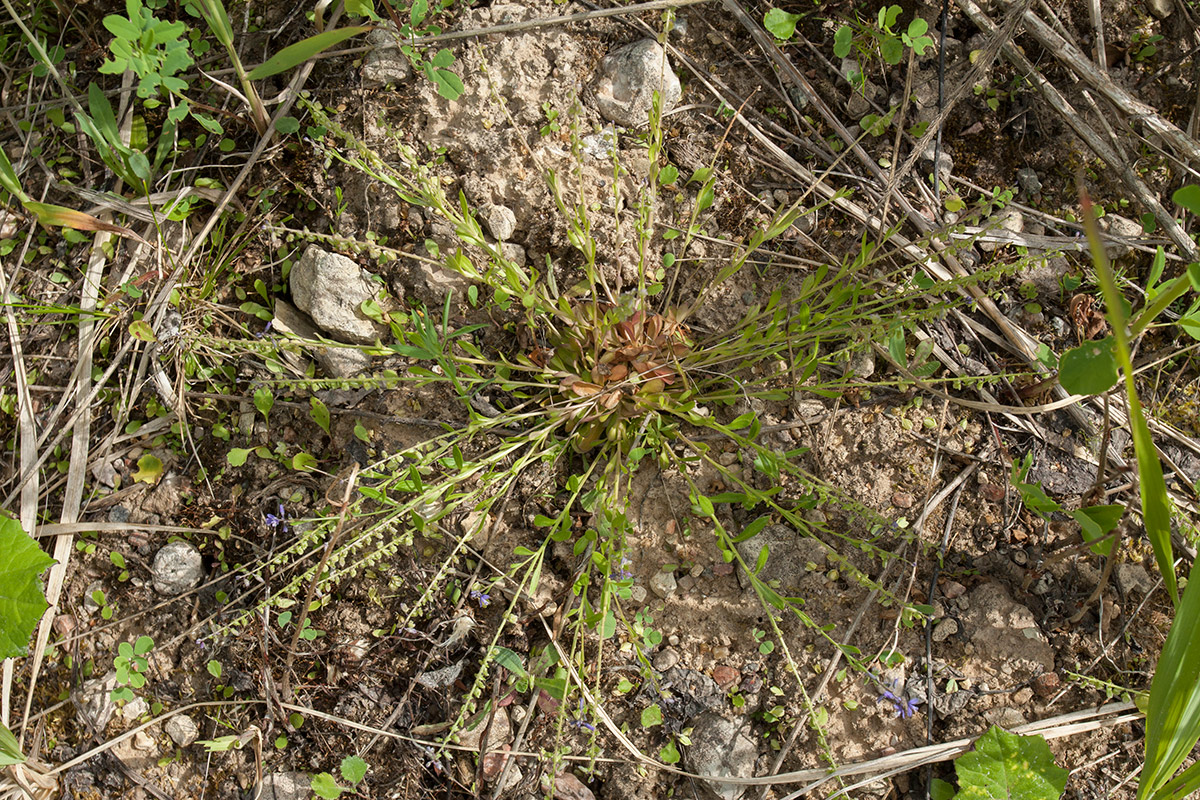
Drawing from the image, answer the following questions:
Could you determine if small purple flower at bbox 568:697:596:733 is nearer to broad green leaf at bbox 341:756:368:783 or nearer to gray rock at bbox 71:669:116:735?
broad green leaf at bbox 341:756:368:783

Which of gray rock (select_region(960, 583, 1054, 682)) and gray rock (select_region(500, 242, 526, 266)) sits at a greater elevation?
gray rock (select_region(500, 242, 526, 266))

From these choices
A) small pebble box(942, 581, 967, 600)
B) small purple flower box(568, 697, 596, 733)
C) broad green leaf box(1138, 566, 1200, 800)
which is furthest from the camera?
small pebble box(942, 581, 967, 600)

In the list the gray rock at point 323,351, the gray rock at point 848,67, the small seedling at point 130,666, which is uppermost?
the gray rock at point 848,67

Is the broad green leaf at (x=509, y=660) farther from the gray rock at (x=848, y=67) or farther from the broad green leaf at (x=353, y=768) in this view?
the gray rock at (x=848, y=67)

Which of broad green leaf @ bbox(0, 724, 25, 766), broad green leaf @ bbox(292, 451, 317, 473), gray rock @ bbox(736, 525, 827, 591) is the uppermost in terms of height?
gray rock @ bbox(736, 525, 827, 591)

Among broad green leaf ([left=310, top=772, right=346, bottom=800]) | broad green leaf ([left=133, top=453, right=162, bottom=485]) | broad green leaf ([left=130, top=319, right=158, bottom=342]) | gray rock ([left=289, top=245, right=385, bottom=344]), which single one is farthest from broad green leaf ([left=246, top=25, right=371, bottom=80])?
broad green leaf ([left=310, top=772, right=346, bottom=800])

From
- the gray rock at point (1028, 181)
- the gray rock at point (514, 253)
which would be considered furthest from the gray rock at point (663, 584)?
the gray rock at point (1028, 181)
